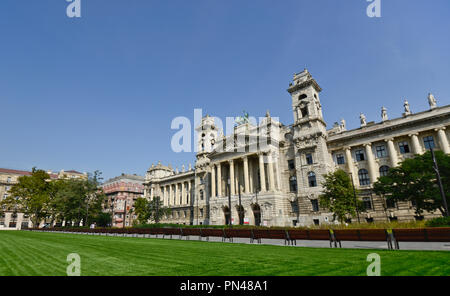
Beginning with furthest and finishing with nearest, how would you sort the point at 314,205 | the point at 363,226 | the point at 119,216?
the point at 119,216
the point at 314,205
the point at 363,226

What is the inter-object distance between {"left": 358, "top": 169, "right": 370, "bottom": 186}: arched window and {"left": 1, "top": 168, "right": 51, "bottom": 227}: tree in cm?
6827

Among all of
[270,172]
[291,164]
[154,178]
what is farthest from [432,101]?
[154,178]

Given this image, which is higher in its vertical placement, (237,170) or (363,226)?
(237,170)

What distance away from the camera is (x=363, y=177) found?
4103 centimetres

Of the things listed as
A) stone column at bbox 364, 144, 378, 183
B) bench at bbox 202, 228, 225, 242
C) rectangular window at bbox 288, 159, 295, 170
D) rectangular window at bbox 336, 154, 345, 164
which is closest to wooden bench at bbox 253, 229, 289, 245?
bench at bbox 202, 228, 225, 242

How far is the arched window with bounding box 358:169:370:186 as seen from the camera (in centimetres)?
4050

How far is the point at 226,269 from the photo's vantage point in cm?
827

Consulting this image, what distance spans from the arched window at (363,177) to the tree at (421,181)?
9051mm

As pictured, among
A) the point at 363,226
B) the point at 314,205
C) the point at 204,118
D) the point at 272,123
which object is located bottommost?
the point at 363,226

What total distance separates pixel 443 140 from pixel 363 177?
11571mm
